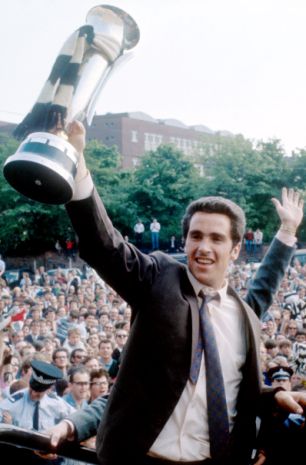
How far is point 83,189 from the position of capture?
Result: 5.30 feet

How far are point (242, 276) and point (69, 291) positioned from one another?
499 cm

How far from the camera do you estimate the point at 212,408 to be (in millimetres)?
1685

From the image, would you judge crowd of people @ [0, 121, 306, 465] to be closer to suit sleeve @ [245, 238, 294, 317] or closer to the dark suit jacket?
the dark suit jacket

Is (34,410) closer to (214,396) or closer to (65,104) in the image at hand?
(214,396)

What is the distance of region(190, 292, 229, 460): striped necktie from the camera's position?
1.68 metres

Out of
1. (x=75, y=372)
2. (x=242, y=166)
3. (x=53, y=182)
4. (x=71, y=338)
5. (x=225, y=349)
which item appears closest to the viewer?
(x=53, y=182)

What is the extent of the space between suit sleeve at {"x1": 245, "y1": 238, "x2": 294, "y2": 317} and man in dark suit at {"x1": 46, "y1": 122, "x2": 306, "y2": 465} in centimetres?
41

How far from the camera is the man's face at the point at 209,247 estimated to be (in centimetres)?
182

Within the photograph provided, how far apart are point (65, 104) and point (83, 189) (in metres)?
0.31

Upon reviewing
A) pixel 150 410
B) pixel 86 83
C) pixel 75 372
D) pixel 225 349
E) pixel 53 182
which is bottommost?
pixel 75 372

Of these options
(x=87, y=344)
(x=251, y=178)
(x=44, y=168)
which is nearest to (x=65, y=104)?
(x=44, y=168)

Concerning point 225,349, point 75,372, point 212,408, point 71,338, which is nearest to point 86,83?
point 225,349

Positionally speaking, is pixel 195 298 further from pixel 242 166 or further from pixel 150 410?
pixel 242 166

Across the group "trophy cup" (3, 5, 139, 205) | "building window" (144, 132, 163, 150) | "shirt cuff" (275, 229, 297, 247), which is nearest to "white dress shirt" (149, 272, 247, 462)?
"trophy cup" (3, 5, 139, 205)
